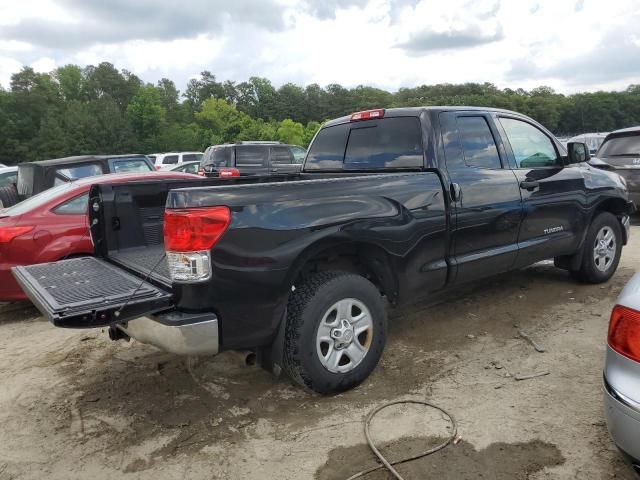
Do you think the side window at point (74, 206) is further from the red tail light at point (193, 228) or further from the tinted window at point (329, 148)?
the red tail light at point (193, 228)

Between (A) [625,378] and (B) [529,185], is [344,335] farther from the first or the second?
(B) [529,185]

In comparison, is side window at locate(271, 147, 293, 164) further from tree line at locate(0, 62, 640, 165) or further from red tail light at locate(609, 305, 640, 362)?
tree line at locate(0, 62, 640, 165)

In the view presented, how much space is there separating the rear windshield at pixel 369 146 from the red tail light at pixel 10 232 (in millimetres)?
2956

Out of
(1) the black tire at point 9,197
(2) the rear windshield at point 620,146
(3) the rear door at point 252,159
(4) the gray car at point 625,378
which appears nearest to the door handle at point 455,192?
(4) the gray car at point 625,378

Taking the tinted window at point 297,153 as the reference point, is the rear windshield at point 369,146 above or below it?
above

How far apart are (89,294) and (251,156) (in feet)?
38.8

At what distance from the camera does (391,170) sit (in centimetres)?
420

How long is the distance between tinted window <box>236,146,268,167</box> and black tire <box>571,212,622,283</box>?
10308mm

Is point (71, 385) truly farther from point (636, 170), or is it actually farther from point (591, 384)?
point (636, 170)

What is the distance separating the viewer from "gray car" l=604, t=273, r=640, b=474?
212cm

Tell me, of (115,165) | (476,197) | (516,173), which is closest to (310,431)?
(476,197)

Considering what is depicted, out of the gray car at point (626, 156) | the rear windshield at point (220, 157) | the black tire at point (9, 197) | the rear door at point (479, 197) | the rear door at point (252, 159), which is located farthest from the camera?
the rear door at point (252, 159)

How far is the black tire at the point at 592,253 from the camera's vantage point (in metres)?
5.35

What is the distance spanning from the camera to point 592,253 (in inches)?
212
